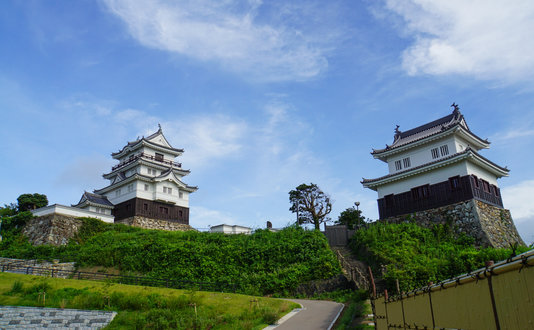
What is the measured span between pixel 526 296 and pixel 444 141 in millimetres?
32653

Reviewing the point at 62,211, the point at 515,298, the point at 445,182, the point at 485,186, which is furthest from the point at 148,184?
the point at 515,298

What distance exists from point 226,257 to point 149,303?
991 cm

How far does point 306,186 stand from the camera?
49.3m

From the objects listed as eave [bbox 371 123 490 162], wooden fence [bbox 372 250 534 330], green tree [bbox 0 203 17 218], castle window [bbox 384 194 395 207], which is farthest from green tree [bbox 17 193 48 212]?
wooden fence [bbox 372 250 534 330]

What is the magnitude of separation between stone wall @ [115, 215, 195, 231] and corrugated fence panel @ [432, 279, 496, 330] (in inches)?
1714

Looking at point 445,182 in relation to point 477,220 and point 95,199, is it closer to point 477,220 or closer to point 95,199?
point 477,220

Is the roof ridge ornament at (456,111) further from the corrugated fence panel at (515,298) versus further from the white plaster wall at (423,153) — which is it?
the corrugated fence panel at (515,298)

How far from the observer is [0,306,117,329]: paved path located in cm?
1792

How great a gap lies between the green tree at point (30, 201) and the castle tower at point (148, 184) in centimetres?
634

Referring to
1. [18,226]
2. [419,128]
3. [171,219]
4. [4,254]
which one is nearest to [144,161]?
[171,219]

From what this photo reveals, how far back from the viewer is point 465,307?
16.9ft

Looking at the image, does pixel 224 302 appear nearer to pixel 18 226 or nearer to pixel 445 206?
pixel 445 206

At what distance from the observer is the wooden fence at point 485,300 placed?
380 cm

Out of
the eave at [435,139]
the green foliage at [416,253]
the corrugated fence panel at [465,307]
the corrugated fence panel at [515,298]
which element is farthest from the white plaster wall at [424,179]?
the corrugated fence panel at [515,298]
